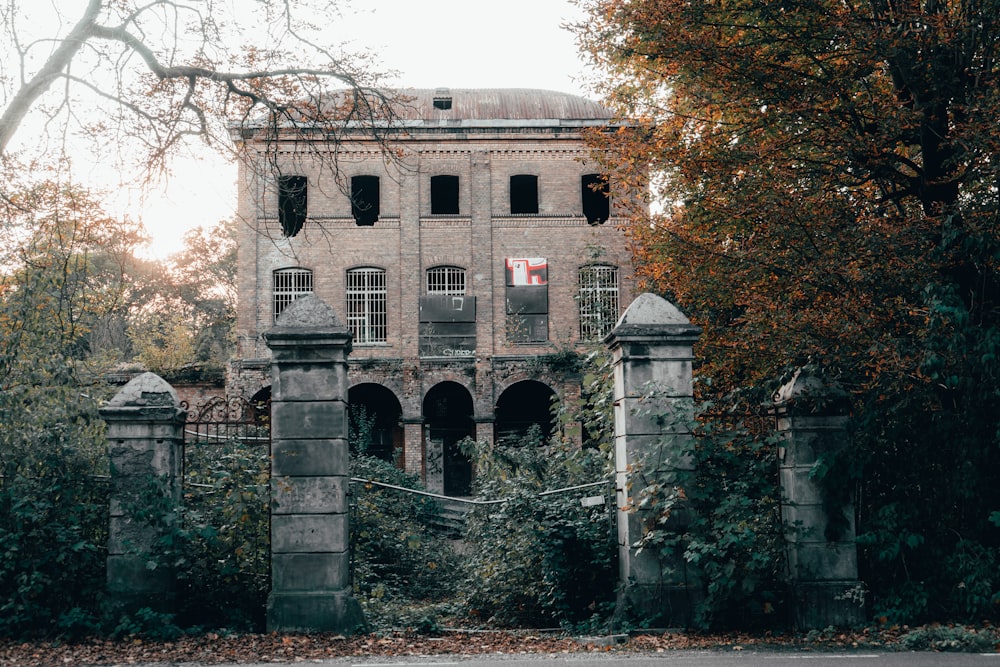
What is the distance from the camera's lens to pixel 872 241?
317 inches

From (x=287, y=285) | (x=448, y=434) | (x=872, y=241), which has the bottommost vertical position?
(x=448, y=434)

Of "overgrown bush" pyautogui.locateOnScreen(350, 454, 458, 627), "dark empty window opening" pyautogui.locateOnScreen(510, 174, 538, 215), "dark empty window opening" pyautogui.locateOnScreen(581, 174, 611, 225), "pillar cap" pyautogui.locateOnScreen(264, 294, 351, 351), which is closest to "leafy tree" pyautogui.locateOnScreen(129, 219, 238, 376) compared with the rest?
"dark empty window opening" pyautogui.locateOnScreen(510, 174, 538, 215)

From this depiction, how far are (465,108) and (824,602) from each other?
2314cm

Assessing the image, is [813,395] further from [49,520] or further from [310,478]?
[49,520]

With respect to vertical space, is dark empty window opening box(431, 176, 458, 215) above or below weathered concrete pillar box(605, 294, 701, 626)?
above

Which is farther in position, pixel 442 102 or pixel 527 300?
pixel 442 102

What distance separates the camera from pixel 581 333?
2662 centimetres

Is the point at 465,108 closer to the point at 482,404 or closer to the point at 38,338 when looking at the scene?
the point at 482,404

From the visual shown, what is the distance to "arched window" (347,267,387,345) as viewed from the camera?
26.5m

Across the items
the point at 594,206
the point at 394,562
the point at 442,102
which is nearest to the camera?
the point at 394,562

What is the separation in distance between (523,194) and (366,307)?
241 inches

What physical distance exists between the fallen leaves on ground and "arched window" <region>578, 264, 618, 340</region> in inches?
704

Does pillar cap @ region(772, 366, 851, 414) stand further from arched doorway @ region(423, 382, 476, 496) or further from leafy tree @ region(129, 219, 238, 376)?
leafy tree @ region(129, 219, 238, 376)

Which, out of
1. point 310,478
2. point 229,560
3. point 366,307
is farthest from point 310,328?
point 366,307
